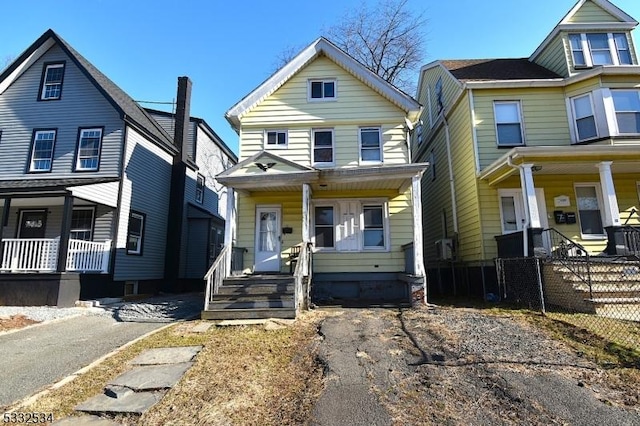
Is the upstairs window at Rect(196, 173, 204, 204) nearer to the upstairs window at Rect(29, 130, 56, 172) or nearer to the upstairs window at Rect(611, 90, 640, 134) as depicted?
the upstairs window at Rect(29, 130, 56, 172)

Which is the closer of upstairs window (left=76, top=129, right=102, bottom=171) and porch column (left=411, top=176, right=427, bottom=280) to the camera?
porch column (left=411, top=176, right=427, bottom=280)

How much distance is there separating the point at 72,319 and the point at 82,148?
7588mm

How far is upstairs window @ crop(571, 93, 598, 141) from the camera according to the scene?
1120cm

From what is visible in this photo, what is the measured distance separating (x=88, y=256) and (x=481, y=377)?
11.9 m

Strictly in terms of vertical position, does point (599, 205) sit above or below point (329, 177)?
below

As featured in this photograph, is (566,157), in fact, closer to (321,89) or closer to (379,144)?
(379,144)

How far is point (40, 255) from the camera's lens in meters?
10.7

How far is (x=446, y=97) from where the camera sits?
1398 cm

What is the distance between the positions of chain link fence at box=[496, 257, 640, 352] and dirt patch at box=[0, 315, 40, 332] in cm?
1135

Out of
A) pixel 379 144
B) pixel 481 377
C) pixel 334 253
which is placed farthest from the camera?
pixel 379 144

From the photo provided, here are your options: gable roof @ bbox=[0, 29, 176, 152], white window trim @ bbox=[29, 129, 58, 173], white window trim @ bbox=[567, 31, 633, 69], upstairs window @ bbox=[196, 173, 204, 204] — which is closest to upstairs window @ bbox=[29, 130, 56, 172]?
white window trim @ bbox=[29, 129, 58, 173]

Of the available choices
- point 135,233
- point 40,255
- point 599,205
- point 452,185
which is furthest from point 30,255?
point 599,205

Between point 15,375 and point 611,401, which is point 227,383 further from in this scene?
point 611,401

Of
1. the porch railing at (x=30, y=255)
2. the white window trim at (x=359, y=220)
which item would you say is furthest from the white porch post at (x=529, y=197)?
the porch railing at (x=30, y=255)
